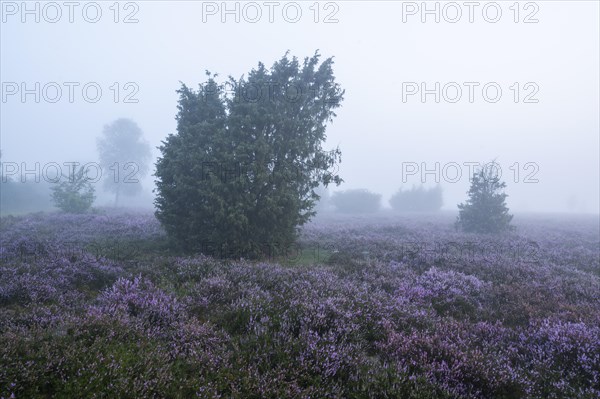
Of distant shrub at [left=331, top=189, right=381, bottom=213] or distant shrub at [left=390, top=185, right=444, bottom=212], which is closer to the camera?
distant shrub at [left=331, top=189, right=381, bottom=213]

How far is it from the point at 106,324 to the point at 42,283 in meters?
3.27

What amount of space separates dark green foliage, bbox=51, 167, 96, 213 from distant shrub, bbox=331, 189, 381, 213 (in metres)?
41.8

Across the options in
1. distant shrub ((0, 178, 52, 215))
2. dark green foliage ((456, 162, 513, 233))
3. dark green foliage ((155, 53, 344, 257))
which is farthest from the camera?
distant shrub ((0, 178, 52, 215))

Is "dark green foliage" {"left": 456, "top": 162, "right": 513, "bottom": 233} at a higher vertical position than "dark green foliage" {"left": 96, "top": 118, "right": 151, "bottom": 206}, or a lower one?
lower

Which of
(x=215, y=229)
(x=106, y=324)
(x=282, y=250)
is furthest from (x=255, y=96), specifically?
(x=106, y=324)

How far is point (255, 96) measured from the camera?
41.8ft

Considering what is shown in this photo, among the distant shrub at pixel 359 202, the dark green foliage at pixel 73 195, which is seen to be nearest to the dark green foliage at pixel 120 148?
the dark green foliage at pixel 73 195

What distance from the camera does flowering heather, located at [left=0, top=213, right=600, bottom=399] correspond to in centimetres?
402

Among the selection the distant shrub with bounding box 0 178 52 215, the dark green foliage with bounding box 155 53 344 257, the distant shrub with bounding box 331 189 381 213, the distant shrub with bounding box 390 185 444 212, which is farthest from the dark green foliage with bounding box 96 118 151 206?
the distant shrub with bounding box 390 185 444 212

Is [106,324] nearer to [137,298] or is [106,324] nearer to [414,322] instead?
[137,298]

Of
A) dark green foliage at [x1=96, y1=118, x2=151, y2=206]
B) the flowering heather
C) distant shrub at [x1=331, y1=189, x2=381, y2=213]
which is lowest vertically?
the flowering heather

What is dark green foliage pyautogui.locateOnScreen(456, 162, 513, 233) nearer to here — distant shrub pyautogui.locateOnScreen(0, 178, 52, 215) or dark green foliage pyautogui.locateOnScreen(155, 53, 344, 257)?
dark green foliage pyautogui.locateOnScreen(155, 53, 344, 257)

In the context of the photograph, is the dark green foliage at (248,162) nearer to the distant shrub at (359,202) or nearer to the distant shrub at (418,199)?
the distant shrub at (359,202)

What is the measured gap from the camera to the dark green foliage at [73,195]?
29062 mm
